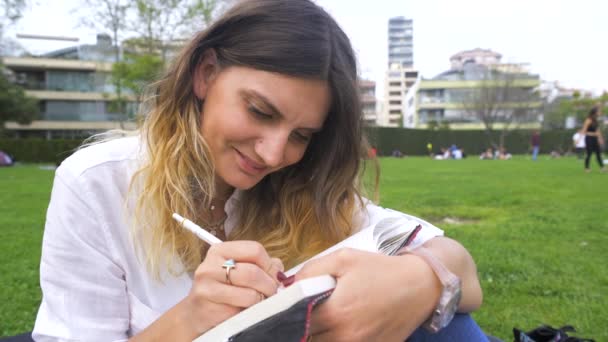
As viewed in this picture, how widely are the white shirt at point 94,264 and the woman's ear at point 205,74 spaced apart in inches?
11.7

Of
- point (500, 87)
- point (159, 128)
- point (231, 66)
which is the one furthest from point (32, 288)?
point (500, 87)

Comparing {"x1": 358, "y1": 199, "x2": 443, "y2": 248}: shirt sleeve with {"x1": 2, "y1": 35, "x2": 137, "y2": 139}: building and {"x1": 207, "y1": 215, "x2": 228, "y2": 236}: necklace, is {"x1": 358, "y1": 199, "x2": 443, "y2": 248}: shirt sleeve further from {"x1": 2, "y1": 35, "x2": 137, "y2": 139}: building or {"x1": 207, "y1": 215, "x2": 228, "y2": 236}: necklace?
{"x1": 2, "y1": 35, "x2": 137, "y2": 139}: building

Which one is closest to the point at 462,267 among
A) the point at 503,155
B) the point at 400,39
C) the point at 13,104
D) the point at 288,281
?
the point at 288,281

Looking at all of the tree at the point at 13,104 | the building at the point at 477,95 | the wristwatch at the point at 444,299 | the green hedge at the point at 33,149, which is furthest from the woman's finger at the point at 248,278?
the building at the point at 477,95

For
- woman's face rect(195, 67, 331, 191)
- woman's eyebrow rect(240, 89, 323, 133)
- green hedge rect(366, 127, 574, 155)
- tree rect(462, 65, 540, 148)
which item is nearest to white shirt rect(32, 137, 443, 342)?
woman's face rect(195, 67, 331, 191)

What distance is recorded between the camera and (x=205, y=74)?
4.99ft

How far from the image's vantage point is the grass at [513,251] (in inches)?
111

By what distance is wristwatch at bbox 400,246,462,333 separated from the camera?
118 centimetres

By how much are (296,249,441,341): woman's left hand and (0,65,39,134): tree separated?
108 feet

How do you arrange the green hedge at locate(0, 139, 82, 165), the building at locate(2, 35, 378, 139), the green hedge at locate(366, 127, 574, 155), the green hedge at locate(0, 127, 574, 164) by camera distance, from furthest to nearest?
the building at locate(2, 35, 378, 139) → the green hedge at locate(366, 127, 574, 155) → the green hedge at locate(0, 127, 574, 164) → the green hedge at locate(0, 139, 82, 165)

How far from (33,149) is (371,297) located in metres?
29.8

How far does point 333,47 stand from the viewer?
1478mm

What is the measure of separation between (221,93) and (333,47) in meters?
0.35

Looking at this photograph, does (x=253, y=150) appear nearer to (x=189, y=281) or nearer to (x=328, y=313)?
(x=189, y=281)
